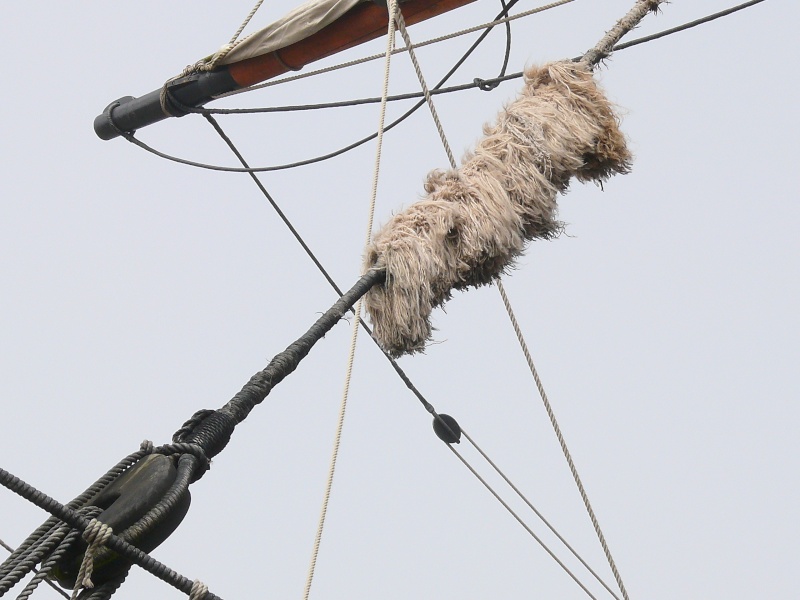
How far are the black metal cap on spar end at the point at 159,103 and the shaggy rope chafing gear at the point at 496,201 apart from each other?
5.32 ft

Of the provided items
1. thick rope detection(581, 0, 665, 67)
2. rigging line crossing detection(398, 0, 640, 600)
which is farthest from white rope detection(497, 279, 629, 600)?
thick rope detection(581, 0, 665, 67)

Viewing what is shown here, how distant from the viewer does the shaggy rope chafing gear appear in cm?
352

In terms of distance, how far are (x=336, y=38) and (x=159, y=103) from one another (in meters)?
0.91

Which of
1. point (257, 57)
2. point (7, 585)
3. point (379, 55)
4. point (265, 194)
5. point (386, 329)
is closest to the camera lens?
point (7, 585)

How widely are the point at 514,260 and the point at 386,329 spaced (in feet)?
1.44

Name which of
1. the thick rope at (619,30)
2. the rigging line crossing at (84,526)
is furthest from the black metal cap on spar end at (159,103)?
the rigging line crossing at (84,526)

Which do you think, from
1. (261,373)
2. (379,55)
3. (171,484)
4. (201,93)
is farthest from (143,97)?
(171,484)

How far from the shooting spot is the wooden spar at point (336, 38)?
4.61m

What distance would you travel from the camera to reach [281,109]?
520cm

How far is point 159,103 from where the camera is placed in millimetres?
5266

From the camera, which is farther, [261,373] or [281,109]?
[281,109]

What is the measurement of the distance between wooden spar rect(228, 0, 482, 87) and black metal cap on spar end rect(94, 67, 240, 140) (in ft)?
0.31

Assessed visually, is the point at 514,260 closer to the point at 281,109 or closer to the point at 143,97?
the point at 281,109

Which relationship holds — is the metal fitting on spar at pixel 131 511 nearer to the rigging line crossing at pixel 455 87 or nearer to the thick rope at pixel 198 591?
the thick rope at pixel 198 591
